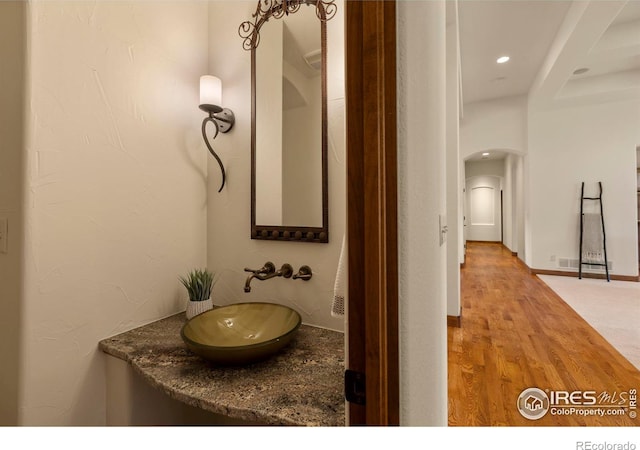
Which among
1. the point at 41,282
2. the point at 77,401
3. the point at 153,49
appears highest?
the point at 153,49

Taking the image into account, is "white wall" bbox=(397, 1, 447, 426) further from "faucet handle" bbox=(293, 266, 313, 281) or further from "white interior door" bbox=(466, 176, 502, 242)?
"white interior door" bbox=(466, 176, 502, 242)

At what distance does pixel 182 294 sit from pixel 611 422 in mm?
2436

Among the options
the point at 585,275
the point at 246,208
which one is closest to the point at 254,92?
the point at 246,208

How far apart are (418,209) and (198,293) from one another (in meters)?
1.09

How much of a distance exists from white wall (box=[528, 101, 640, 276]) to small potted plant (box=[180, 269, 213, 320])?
5544 mm

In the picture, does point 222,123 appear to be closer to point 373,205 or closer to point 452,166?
point 373,205

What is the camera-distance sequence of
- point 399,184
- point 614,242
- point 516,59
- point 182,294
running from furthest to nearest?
point 614,242 → point 516,59 → point 182,294 → point 399,184

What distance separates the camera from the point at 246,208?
1442 mm

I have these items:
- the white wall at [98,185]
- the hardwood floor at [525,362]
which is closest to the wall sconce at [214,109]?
the white wall at [98,185]

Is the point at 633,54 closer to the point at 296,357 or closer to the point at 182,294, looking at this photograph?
the point at 296,357

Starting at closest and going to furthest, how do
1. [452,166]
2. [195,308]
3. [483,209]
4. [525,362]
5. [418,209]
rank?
[418,209] < [195,308] < [525,362] < [452,166] < [483,209]

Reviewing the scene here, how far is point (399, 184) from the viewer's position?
1.92 feet

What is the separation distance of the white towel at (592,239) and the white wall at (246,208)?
5330mm

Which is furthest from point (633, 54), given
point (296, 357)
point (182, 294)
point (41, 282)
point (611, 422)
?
point (41, 282)
